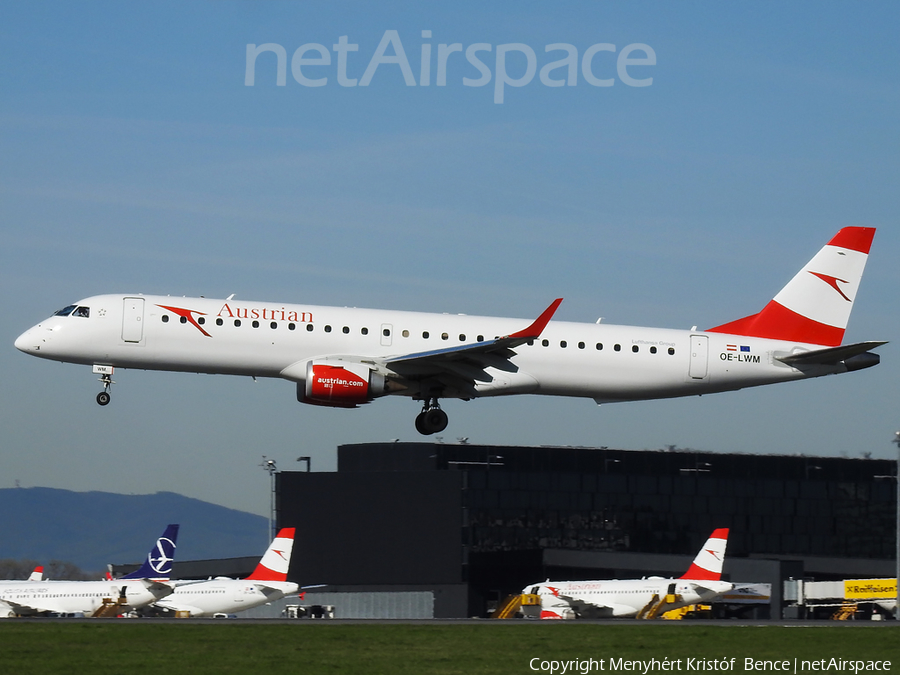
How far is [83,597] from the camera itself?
59062 millimetres

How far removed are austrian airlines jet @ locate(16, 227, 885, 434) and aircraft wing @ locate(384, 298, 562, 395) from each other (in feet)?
0.16

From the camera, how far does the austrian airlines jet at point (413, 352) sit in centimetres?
4122

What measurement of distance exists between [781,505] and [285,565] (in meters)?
45.1

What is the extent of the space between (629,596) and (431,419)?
79.8ft

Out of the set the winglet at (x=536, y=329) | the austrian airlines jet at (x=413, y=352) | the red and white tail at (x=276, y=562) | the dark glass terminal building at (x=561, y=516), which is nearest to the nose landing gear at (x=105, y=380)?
the austrian airlines jet at (x=413, y=352)

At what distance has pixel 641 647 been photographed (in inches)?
1442

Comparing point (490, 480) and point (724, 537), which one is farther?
point (490, 480)

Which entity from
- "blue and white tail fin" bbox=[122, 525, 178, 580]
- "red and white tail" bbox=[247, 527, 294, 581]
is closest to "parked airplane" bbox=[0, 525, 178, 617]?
"blue and white tail fin" bbox=[122, 525, 178, 580]

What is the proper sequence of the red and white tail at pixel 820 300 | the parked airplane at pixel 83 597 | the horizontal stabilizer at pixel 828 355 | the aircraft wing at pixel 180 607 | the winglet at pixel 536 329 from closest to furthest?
the winglet at pixel 536 329 < the horizontal stabilizer at pixel 828 355 < the red and white tail at pixel 820 300 < the parked airplane at pixel 83 597 < the aircraft wing at pixel 180 607

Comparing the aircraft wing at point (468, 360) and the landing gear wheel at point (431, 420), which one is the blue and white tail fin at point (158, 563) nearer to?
the landing gear wheel at point (431, 420)

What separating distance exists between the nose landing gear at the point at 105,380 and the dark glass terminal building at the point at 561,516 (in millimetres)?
42601

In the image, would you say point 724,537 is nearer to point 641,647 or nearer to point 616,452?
point 616,452

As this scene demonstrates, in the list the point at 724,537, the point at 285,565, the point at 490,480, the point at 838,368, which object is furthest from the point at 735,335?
the point at 490,480

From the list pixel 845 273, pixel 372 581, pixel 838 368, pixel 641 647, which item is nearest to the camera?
pixel 641 647
